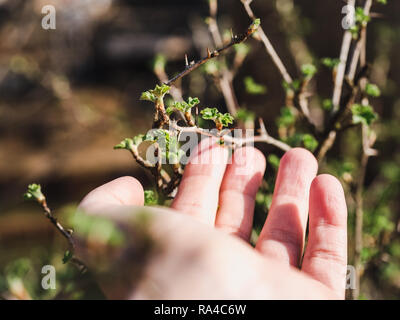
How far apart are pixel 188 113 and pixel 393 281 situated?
2538 millimetres

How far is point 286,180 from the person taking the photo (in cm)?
172

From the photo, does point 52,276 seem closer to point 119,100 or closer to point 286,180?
point 286,180

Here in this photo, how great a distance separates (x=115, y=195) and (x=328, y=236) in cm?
84

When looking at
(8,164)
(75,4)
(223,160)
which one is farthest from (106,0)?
(223,160)

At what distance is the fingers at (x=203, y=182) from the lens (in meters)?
1.65

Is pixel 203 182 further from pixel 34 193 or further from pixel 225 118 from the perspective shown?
pixel 34 193

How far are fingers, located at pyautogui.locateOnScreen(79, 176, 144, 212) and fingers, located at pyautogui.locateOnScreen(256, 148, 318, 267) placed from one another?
1.84 feet


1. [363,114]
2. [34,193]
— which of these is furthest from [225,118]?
[34,193]

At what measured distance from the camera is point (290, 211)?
1.66 meters

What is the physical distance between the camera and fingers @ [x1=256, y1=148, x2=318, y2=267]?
1.61 metres

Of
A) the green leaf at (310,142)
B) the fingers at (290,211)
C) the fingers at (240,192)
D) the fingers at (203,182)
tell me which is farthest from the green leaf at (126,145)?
the green leaf at (310,142)

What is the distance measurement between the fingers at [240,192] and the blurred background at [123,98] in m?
0.17

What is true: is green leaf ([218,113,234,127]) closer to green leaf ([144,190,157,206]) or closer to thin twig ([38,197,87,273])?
green leaf ([144,190,157,206])
